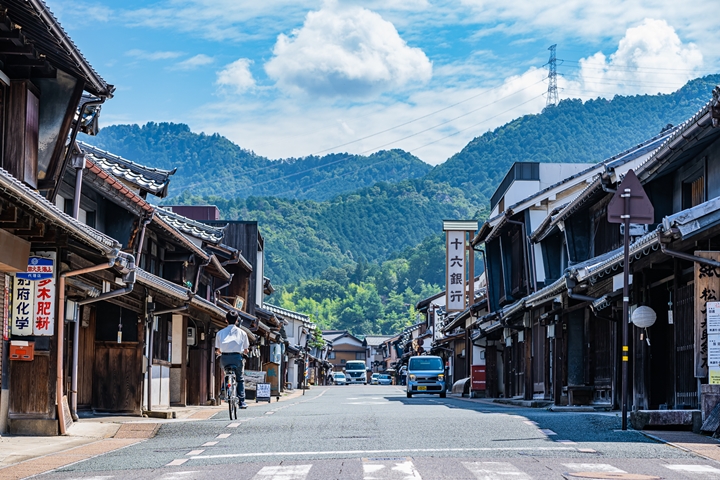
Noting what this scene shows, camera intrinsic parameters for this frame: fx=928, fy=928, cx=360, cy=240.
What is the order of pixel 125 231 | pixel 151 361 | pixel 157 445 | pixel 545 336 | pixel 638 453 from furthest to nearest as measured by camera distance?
pixel 545 336 < pixel 151 361 < pixel 125 231 < pixel 157 445 < pixel 638 453

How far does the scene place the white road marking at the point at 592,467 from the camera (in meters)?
9.19

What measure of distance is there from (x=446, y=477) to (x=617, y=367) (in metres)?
13.6

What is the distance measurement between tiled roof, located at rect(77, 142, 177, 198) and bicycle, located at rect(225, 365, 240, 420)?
574 centimetres

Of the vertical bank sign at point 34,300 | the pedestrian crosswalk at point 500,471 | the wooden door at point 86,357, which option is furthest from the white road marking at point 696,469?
the wooden door at point 86,357

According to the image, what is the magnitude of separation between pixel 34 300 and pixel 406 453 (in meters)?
6.69

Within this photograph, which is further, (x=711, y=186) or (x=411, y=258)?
(x=411, y=258)

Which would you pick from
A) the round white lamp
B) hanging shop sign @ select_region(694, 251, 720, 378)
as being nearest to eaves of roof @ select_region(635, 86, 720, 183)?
hanging shop sign @ select_region(694, 251, 720, 378)

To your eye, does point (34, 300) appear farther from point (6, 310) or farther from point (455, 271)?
point (455, 271)

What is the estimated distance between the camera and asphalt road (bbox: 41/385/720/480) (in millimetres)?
9203

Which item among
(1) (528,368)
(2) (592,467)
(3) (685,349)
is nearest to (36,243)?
(2) (592,467)

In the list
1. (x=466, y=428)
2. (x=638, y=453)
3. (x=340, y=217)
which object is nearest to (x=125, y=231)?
(x=466, y=428)

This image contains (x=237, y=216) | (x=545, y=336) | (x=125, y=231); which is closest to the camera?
(x=125, y=231)

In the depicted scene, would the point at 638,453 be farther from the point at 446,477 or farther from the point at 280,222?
the point at 280,222

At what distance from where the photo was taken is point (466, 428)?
47.8 ft
